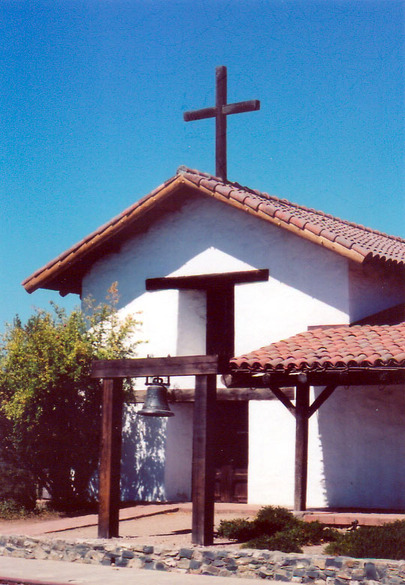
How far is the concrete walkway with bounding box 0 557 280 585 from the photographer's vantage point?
8.23m

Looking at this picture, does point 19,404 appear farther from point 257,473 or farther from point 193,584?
point 193,584

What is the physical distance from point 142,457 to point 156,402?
19.5 ft

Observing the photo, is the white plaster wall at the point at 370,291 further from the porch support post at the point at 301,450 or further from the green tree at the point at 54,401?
the green tree at the point at 54,401

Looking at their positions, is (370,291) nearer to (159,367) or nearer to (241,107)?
(241,107)

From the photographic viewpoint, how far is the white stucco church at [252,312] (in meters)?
13.9

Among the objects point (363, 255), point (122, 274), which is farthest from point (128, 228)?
point (363, 255)

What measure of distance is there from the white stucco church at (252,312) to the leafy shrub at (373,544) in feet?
13.1

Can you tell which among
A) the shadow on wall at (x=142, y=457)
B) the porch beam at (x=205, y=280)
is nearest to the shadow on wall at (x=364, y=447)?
the porch beam at (x=205, y=280)

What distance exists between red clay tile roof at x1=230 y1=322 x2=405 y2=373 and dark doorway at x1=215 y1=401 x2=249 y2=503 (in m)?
3.46

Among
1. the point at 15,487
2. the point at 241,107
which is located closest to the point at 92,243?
the point at 241,107

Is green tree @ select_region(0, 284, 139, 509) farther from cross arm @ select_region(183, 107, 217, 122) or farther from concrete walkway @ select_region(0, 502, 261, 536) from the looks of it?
cross arm @ select_region(183, 107, 217, 122)

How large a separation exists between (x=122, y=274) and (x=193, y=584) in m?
9.62

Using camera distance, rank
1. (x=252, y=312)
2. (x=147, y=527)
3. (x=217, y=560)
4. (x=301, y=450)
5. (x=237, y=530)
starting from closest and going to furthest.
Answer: (x=217, y=560), (x=237, y=530), (x=301, y=450), (x=147, y=527), (x=252, y=312)

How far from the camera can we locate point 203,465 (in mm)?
9828
